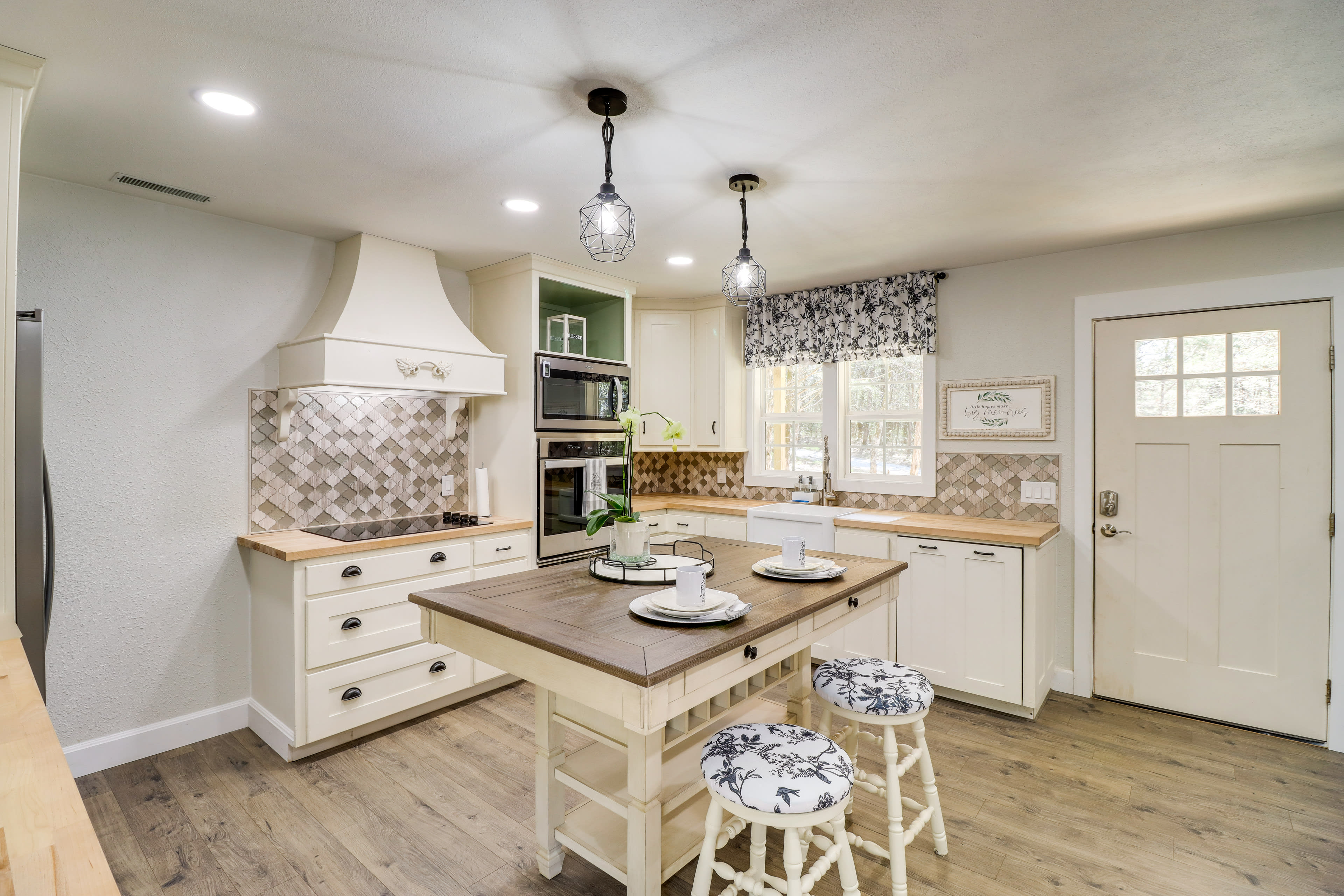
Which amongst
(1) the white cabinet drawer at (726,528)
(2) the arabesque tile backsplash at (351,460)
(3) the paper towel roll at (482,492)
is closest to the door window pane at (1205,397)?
(1) the white cabinet drawer at (726,528)

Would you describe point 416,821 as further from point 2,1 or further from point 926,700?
point 2,1

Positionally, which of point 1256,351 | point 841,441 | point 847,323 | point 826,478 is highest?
point 847,323

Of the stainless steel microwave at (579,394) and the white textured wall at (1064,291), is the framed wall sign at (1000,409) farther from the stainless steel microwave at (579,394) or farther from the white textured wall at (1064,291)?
the stainless steel microwave at (579,394)

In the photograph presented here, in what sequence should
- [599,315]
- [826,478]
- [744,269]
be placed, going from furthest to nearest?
[826,478], [599,315], [744,269]

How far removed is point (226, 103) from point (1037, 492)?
3.96 metres

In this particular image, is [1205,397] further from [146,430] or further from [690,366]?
[146,430]

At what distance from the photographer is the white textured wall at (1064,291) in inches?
114

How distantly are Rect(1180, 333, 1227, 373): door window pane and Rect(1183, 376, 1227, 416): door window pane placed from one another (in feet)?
0.08

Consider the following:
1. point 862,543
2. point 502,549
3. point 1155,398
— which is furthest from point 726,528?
point 1155,398

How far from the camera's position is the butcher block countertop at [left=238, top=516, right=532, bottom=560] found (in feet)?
8.64

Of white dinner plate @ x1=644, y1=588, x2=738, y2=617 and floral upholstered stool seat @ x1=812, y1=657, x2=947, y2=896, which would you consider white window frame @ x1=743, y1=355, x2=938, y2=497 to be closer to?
floral upholstered stool seat @ x1=812, y1=657, x2=947, y2=896

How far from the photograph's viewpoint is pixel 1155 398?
3.17 metres

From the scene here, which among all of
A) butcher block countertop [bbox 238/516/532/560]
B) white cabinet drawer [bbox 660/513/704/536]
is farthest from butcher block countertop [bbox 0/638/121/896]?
white cabinet drawer [bbox 660/513/704/536]

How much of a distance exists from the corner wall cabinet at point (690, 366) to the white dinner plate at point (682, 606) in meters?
2.76
